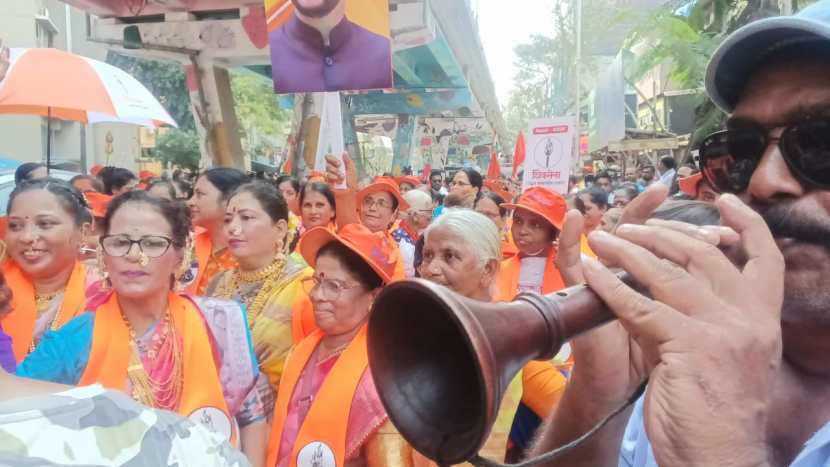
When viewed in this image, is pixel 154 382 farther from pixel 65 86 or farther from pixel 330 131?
pixel 65 86

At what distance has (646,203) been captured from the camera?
138 centimetres

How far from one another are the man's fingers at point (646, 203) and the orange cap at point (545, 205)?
3132 millimetres

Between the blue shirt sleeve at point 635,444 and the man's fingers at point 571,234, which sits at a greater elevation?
the man's fingers at point 571,234

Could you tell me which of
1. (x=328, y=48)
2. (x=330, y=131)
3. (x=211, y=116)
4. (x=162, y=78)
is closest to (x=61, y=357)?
(x=330, y=131)

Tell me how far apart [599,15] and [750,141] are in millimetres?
43466

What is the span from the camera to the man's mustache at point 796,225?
984 mm

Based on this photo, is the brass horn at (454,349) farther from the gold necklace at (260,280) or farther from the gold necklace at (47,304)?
the gold necklace at (47,304)

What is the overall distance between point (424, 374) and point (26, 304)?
9.21 feet

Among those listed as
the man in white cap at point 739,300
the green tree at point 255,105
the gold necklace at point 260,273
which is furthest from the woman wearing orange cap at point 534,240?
the green tree at point 255,105

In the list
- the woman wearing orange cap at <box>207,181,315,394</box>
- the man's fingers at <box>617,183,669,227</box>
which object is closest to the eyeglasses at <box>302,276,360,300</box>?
the woman wearing orange cap at <box>207,181,315,394</box>

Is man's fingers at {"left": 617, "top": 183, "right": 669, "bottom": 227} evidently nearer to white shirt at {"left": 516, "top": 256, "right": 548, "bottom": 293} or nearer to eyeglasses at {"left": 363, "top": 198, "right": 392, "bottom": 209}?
white shirt at {"left": 516, "top": 256, "right": 548, "bottom": 293}

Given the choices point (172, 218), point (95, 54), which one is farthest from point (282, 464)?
point (95, 54)

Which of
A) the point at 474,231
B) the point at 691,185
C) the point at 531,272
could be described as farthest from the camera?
the point at 531,272

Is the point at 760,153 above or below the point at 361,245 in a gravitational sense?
above
